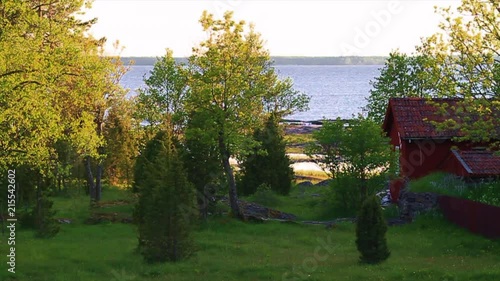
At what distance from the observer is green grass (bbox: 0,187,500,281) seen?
1966 cm

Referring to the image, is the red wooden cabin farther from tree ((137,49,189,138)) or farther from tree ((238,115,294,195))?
tree ((137,49,189,138))

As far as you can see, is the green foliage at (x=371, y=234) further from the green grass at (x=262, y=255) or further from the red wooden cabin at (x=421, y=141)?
the red wooden cabin at (x=421, y=141)

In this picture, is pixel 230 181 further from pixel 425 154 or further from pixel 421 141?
pixel 425 154

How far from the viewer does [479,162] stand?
32.8 m

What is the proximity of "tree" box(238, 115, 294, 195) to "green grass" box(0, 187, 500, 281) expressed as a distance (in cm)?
1065

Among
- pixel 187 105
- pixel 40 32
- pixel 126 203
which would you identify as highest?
pixel 40 32

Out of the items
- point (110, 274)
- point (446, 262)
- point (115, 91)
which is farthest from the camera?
point (115, 91)

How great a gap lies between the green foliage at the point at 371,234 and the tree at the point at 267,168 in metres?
20.5

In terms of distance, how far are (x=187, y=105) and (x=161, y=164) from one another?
10.8 meters

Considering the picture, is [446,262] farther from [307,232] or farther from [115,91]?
[115,91]

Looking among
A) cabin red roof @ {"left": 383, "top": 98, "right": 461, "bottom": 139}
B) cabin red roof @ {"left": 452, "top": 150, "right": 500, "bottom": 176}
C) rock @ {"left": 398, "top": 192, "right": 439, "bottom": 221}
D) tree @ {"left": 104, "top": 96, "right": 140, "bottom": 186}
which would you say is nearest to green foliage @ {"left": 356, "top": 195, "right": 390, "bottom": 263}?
rock @ {"left": 398, "top": 192, "right": 439, "bottom": 221}

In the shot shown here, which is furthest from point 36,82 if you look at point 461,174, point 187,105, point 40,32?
point 461,174

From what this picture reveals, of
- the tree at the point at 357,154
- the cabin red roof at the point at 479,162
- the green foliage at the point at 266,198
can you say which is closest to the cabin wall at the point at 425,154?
the cabin red roof at the point at 479,162

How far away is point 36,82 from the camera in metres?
22.4
